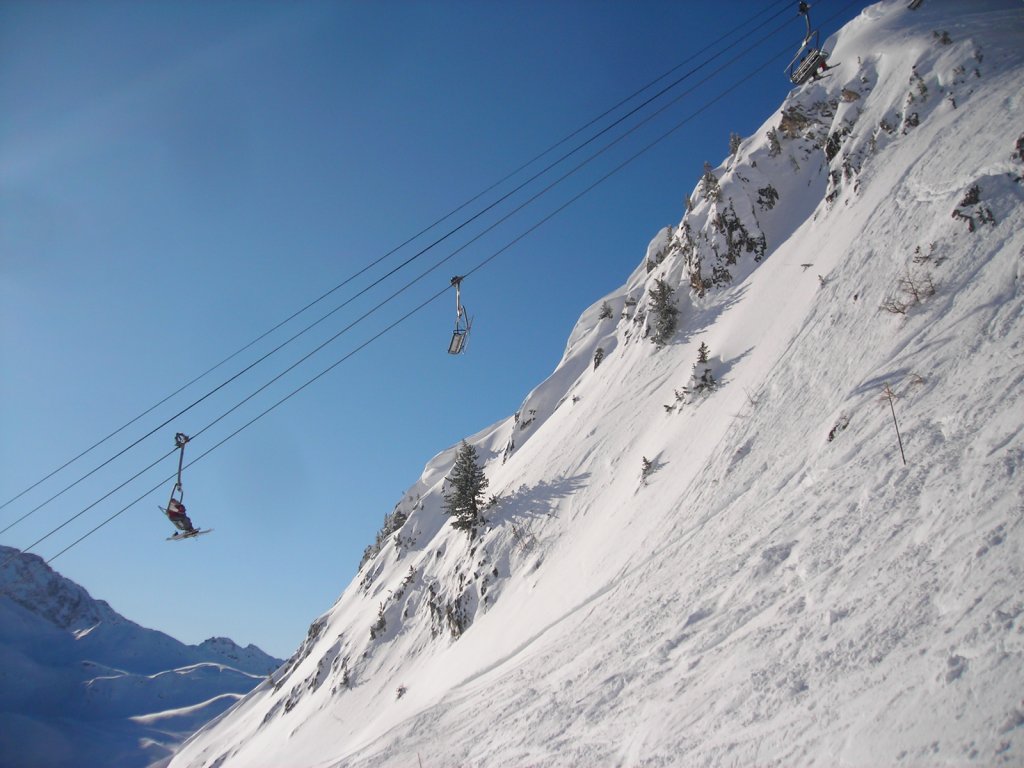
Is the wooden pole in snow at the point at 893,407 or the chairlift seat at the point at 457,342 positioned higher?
the chairlift seat at the point at 457,342

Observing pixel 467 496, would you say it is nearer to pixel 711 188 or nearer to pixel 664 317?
pixel 664 317

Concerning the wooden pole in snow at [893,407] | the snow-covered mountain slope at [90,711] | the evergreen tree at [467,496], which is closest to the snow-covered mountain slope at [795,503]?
the wooden pole in snow at [893,407]

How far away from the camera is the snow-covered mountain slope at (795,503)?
263 inches

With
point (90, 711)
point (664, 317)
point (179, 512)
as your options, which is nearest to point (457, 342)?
point (179, 512)

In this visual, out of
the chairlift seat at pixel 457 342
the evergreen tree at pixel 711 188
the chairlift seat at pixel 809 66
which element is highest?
the evergreen tree at pixel 711 188

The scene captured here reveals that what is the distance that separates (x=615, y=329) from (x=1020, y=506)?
39173 millimetres

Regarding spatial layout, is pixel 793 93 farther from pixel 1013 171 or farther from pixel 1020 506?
pixel 1020 506

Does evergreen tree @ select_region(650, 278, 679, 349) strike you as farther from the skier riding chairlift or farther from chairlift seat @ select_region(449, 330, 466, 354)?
the skier riding chairlift

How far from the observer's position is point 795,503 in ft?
36.8

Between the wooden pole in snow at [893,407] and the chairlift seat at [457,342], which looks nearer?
the wooden pole in snow at [893,407]

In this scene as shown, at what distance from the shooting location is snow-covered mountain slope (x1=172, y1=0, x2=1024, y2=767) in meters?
6.67

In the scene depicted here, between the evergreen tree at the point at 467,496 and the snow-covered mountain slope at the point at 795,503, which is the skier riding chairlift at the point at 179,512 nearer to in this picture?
the snow-covered mountain slope at the point at 795,503

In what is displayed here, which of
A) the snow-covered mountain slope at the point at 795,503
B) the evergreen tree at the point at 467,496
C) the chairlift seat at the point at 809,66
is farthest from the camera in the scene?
the evergreen tree at the point at 467,496

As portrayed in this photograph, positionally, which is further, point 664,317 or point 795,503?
point 664,317
